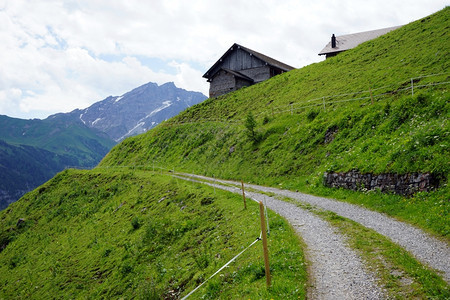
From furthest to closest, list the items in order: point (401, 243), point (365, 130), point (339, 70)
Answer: point (339, 70) → point (365, 130) → point (401, 243)

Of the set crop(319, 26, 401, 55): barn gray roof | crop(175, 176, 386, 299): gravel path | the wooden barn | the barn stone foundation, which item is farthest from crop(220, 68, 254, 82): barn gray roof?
crop(175, 176, 386, 299): gravel path

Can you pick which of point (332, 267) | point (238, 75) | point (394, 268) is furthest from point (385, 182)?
point (238, 75)

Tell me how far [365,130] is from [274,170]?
9035 mm

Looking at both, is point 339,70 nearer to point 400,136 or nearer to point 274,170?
point 274,170

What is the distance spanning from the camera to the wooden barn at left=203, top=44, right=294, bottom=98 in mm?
63750

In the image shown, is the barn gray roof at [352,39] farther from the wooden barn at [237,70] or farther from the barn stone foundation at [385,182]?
the barn stone foundation at [385,182]

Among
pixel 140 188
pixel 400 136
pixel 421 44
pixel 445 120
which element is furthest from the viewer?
pixel 140 188

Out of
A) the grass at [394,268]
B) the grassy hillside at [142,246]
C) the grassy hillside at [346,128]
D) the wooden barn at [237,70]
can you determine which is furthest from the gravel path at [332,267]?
the wooden barn at [237,70]

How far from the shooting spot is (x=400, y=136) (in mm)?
19078

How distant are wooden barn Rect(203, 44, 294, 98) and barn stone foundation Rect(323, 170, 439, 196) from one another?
4593 cm

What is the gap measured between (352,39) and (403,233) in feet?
224

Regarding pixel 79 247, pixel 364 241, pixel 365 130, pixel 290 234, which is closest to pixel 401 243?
pixel 364 241

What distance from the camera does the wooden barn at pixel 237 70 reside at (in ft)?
209

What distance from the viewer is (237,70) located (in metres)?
67.7
